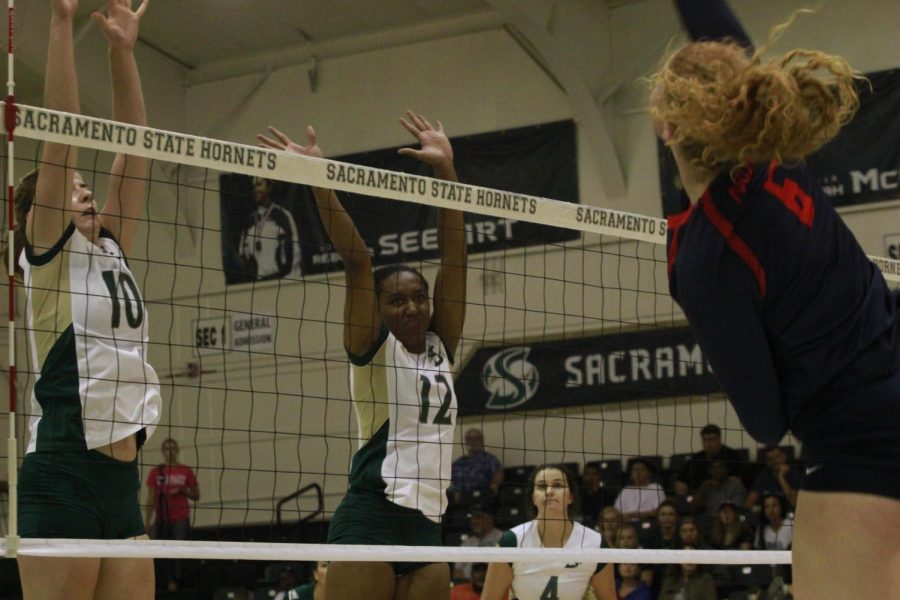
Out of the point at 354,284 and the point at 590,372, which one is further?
the point at 590,372

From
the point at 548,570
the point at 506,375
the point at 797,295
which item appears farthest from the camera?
the point at 506,375

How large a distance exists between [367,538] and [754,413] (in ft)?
7.59

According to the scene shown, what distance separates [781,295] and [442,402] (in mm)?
2466

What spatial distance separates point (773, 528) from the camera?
36.2ft

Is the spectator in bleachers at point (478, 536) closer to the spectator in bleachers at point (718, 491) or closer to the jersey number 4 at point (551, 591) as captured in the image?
the spectator in bleachers at point (718, 491)

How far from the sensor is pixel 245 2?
15773mm

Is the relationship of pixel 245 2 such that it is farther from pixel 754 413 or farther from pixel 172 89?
pixel 754 413

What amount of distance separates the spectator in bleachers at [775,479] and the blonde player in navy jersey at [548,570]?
16.0 feet

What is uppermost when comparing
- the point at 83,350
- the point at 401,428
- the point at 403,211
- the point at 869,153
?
the point at 869,153

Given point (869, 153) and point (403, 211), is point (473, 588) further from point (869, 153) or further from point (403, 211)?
point (869, 153)

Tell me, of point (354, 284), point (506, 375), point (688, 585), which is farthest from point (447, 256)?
point (506, 375)

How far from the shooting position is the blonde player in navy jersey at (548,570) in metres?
7.05

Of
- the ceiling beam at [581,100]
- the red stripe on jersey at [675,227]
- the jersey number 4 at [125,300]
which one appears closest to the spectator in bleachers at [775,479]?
the ceiling beam at [581,100]

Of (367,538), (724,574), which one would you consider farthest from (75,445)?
(724,574)
